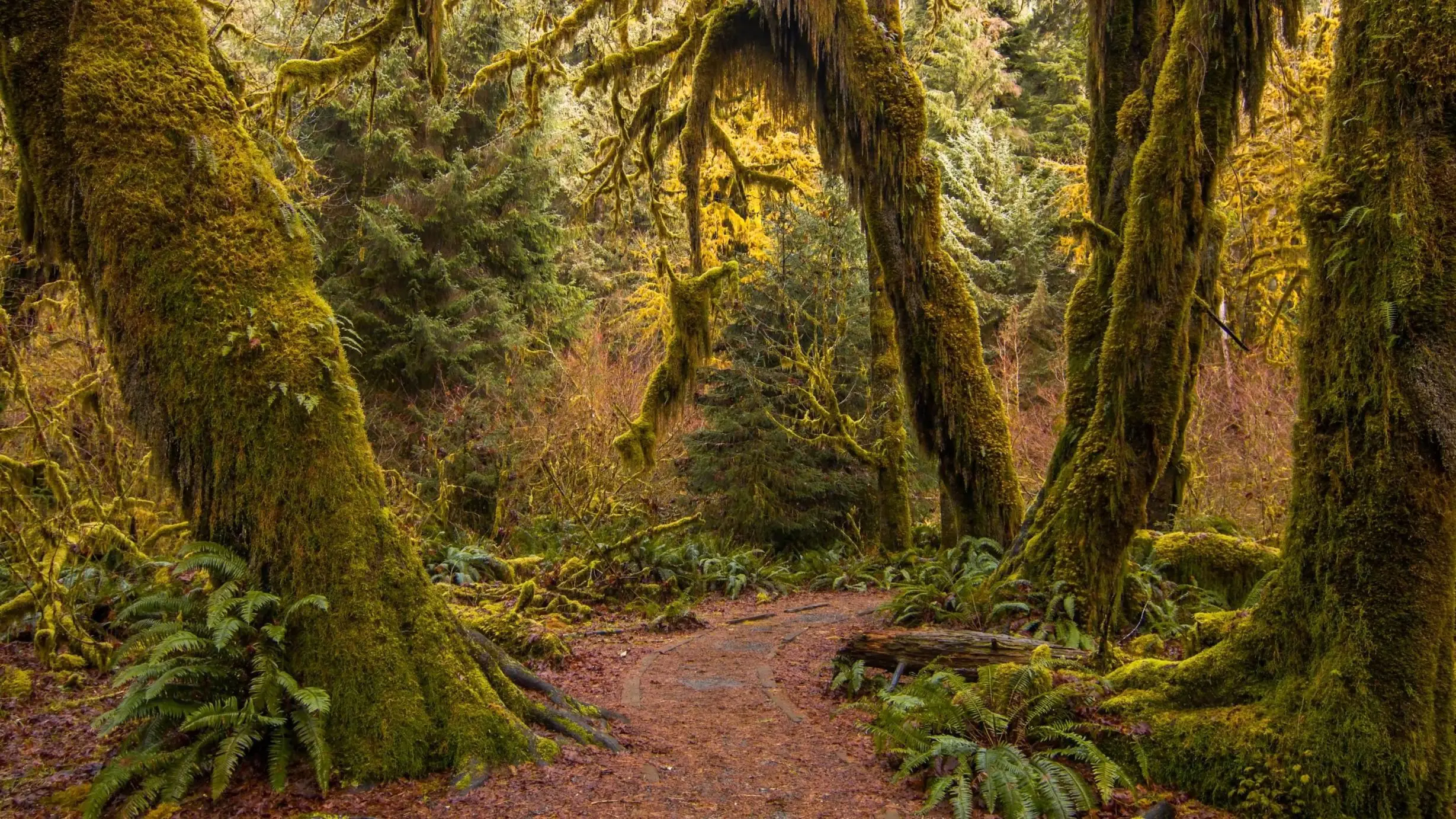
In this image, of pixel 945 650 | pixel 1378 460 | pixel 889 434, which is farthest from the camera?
pixel 889 434

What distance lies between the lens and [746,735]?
5.31 meters

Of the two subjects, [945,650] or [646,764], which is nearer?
[646,764]

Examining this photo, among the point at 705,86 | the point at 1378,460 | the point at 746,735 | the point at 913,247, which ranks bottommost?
the point at 746,735

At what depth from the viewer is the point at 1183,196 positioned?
625 cm

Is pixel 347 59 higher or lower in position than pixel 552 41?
lower

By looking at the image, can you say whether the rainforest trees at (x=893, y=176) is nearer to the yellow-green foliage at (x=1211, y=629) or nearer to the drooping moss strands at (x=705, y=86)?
the drooping moss strands at (x=705, y=86)

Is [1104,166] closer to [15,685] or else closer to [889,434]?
[889,434]

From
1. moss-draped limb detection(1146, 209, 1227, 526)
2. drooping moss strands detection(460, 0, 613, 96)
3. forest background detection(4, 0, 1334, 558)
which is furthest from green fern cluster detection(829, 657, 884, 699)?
drooping moss strands detection(460, 0, 613, 96)

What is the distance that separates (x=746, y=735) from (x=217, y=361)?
364cm

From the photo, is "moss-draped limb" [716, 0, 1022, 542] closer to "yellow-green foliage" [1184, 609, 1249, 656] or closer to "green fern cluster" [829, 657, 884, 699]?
"green fern cluster" [829, 657, 884, 699]

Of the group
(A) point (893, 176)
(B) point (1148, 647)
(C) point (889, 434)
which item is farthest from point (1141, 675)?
(C) point (889, 434)

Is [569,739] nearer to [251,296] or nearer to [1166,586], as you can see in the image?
[251,296]

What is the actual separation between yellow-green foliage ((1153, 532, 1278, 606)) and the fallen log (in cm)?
273

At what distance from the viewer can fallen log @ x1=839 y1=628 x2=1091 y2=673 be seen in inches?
216
